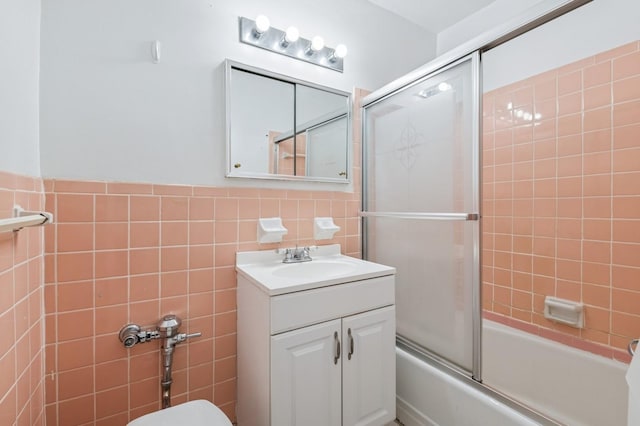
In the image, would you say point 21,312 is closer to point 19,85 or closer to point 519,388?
point 19,85

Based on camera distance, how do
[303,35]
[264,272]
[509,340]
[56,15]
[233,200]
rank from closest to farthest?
[56,15] < [264,272] < [233,200] < [303,35] < [509,340]

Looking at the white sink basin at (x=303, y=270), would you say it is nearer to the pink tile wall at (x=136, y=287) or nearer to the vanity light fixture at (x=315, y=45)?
the pink tile wall at (x=136, y=287)

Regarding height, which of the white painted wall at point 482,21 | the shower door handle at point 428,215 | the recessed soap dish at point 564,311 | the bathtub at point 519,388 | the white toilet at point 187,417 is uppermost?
the white painted wall at point 482,21

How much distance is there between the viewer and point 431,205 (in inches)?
55.2

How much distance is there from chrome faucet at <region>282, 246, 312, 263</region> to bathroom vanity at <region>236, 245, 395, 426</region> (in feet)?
0.36

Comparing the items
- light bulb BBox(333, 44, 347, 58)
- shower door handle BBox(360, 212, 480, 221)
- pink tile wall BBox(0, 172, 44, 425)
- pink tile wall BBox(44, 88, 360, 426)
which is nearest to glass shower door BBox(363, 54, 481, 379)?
shower door handle BBox(360, 212, 480, 221)

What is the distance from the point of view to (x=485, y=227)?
1963mm

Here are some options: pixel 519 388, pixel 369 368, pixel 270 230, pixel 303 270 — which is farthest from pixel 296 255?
pixel 519 388

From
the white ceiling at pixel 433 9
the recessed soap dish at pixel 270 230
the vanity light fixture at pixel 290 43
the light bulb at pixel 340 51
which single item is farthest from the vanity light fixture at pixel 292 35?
the recessed soap dish at pixel 270 230

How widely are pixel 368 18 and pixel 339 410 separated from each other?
7.32ft

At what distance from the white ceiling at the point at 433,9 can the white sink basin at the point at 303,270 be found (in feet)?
5.49

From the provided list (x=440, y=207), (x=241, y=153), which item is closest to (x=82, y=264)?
(x=241, y=153)

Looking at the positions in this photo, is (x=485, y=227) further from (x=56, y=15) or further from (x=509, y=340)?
(x=56, y=15)

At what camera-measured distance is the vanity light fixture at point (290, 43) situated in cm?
140
